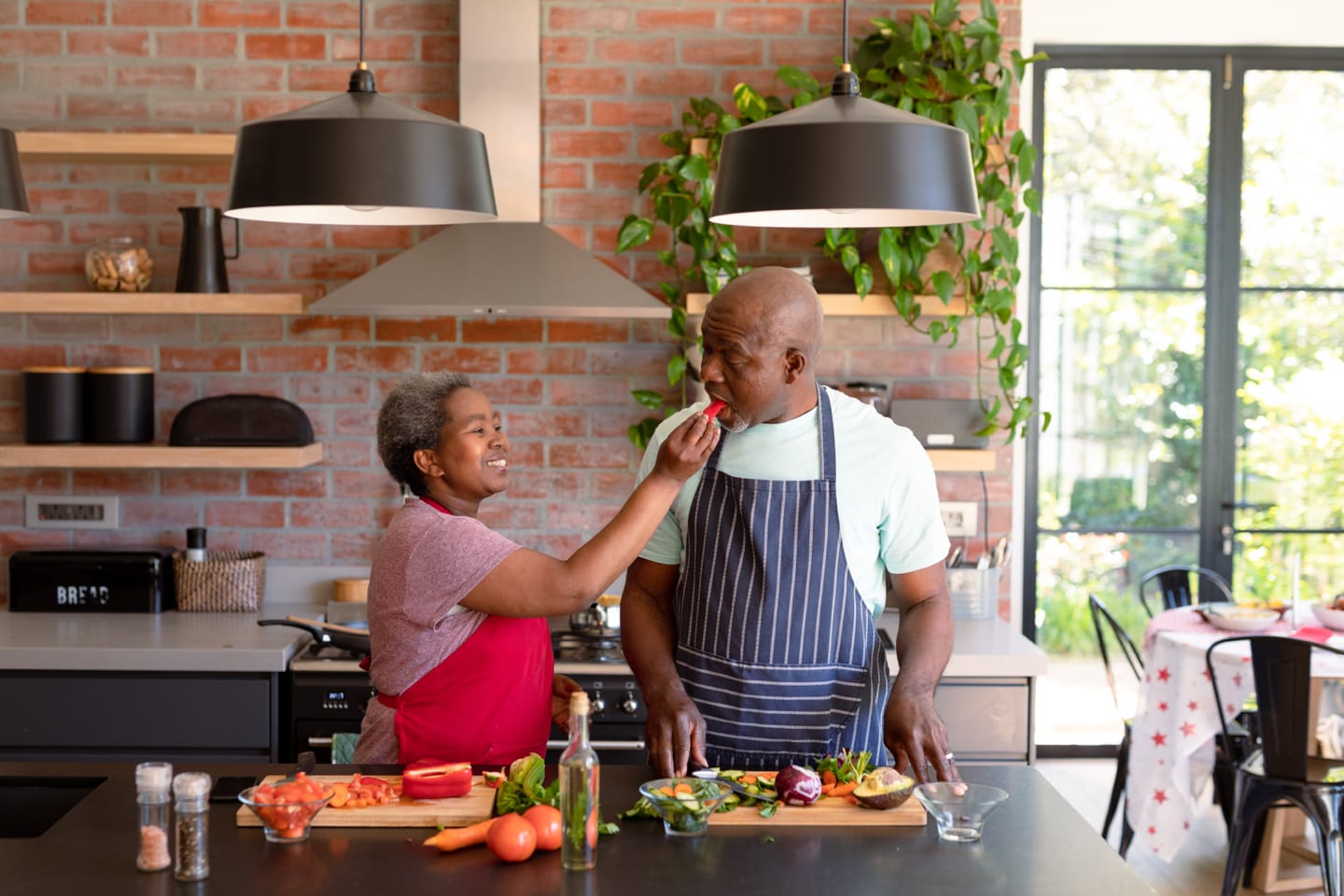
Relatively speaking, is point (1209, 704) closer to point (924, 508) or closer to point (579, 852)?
point (924, 508)

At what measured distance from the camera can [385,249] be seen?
397cm

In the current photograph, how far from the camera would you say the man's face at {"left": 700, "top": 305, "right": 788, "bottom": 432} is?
2213mm

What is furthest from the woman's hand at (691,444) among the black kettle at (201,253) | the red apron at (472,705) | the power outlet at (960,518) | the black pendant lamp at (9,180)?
the black kettle at (201,253)

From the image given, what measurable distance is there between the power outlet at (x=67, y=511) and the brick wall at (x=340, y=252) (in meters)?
0.03

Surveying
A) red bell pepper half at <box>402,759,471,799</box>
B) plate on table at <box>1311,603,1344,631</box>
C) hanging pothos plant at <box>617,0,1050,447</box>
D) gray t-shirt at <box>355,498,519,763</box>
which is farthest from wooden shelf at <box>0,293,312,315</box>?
plate on table at <box>1311,603,1344,631</box>

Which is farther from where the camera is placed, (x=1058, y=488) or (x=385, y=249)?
(x=1058, y=488)

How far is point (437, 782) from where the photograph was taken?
1.96 metres

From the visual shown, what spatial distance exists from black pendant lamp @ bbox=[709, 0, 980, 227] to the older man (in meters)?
0.39

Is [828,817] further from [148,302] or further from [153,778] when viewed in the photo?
[148,302]

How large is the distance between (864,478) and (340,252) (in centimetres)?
216

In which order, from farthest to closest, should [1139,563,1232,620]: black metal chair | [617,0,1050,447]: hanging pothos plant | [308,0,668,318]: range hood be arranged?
[1139,563,1232,620]: black metal chair → [617,0,1050,447]: hanging pothos plant → [308,0,668,318]: range hood

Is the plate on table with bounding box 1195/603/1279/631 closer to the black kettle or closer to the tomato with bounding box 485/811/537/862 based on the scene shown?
the tomato with bounding box 485/811/537/862

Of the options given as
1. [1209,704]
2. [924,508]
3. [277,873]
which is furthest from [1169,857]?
[277,873]

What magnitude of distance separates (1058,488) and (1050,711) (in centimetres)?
81
